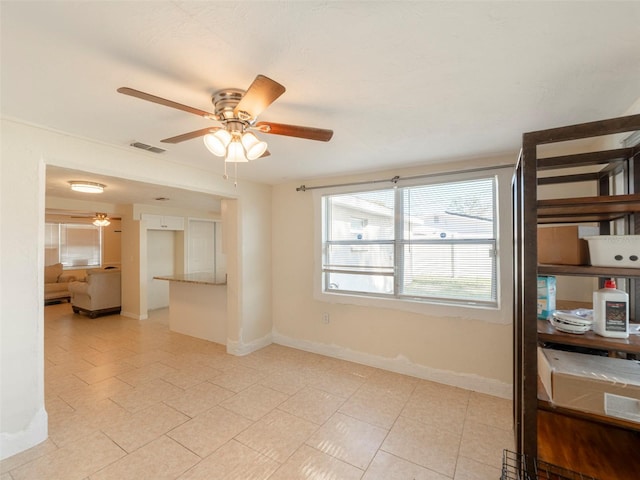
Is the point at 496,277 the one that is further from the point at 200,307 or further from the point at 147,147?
the point at 200,307

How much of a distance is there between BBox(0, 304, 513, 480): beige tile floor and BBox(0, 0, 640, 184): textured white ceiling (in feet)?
7.45

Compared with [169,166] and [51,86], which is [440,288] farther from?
[51,86]

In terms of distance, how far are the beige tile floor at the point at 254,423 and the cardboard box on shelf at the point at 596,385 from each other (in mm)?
1024

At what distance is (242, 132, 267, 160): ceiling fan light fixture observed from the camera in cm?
164

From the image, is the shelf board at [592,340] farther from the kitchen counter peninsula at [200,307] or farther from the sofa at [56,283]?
the sofa at [56,283]

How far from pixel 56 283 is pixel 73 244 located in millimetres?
1311

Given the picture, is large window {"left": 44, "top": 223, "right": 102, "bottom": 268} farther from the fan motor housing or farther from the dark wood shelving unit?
the dark wood shelving unit

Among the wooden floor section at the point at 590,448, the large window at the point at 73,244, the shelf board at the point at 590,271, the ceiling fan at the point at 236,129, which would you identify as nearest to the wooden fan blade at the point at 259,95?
the ceiling fan at the point at 236,129

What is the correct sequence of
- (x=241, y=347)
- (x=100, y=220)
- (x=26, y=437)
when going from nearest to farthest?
(x=26, y=437) → (x=241, y=347) → (x=100, y=220)

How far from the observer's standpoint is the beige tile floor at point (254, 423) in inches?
71.4

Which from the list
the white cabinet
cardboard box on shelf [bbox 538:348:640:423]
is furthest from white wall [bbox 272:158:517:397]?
the white cabinet

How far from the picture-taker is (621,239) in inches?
44.4

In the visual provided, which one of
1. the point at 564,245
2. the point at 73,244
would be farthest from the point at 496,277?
the point at 73,244

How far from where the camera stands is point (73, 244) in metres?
7.96
